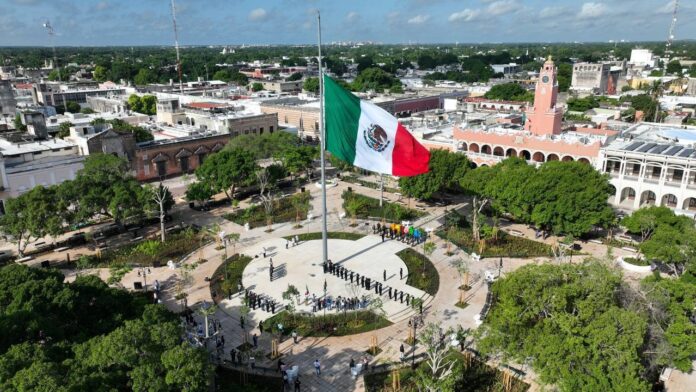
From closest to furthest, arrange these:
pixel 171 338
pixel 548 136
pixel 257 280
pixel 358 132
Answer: pixel 171 338, pixel 358 132, pixel 257 280, pixel 548 136

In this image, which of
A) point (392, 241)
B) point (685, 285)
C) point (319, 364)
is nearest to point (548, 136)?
point (392, 241)

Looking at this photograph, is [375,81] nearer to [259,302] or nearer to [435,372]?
[259,302]

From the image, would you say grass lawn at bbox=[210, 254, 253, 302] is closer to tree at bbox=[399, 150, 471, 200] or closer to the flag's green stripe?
the flag's green stripe

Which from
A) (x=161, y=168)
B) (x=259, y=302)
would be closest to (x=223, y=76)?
(x=161, y=168)

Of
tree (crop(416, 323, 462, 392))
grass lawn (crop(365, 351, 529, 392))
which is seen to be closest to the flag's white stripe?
tree (crop(416, 323, 462, 392))

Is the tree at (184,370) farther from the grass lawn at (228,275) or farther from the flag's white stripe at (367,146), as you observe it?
the flag's white stripe at (367,146)

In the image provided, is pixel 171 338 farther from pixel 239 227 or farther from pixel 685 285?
pixel 239 227

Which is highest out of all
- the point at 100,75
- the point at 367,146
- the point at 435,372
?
the point at 100,75
